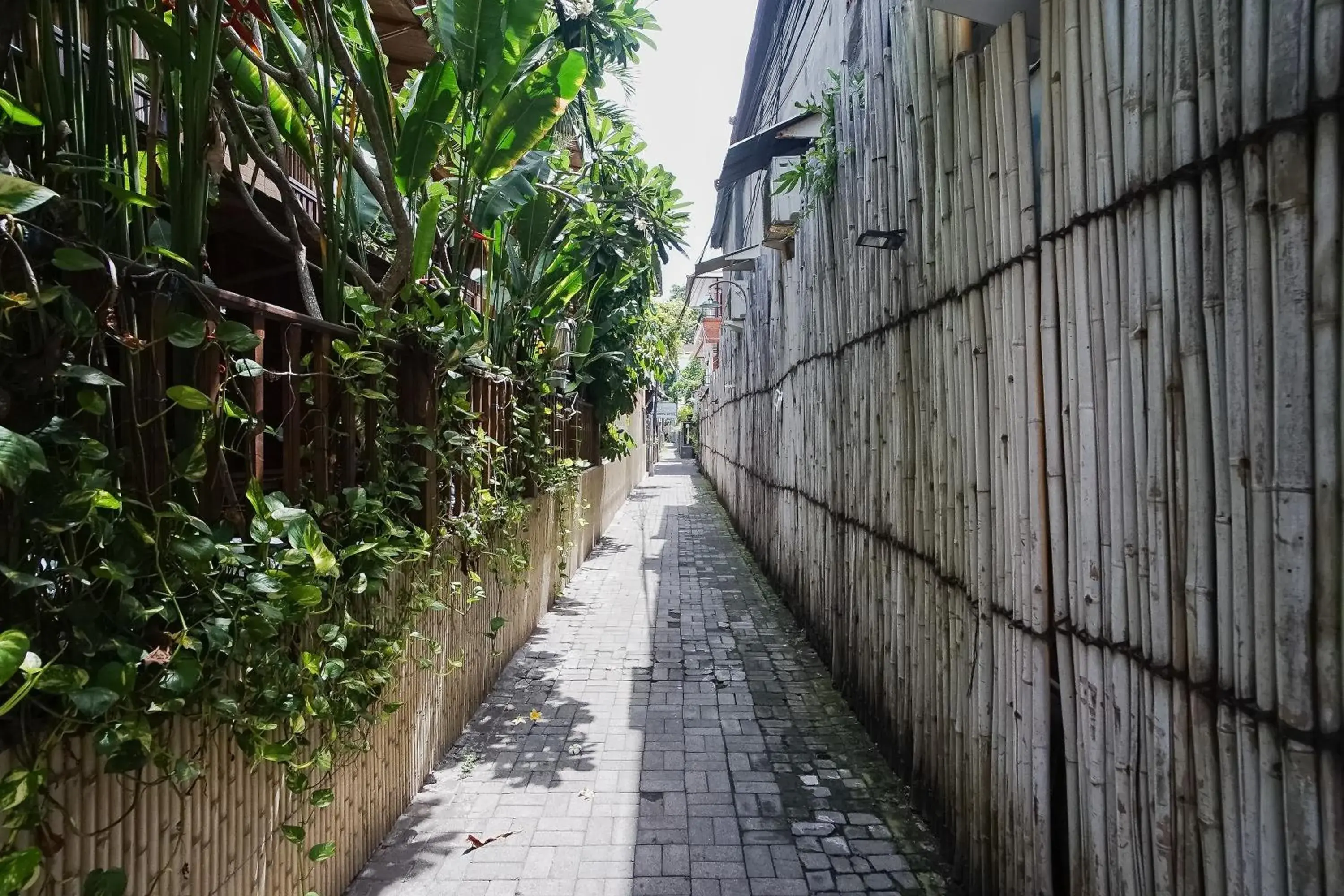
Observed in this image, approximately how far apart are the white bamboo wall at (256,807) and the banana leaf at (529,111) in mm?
2232

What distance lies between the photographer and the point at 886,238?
3.54 m

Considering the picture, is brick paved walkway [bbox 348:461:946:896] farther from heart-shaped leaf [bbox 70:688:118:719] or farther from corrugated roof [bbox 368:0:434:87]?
corrugated roof [bbox 368:0:434:87]

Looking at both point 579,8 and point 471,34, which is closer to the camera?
point 471,34

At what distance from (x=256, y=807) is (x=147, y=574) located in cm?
100

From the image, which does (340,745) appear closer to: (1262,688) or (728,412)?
(1262,688)

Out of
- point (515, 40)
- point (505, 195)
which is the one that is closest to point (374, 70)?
point (515, 40)

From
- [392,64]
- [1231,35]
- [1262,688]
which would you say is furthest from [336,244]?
[392,64]

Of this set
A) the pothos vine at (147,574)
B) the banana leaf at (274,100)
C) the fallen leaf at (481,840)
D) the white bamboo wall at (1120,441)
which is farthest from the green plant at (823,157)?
the fallen leaf at (481,840)

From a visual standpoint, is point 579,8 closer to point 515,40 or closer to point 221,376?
point 515,40

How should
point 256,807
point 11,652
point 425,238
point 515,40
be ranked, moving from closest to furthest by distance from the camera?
point 11,652
point 256,807
point 425,238
point 515,40

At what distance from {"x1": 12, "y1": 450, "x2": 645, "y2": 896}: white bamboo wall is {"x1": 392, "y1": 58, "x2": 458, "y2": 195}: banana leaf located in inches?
76.5

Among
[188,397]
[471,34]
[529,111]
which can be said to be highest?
[471,34]

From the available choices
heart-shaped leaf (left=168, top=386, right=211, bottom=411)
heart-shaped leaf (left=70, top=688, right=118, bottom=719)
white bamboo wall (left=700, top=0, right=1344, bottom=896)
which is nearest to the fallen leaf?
white bamboo wall (left=700, top=0, right=1344, bottom=896)

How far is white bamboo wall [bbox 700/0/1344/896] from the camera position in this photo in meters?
1.39
